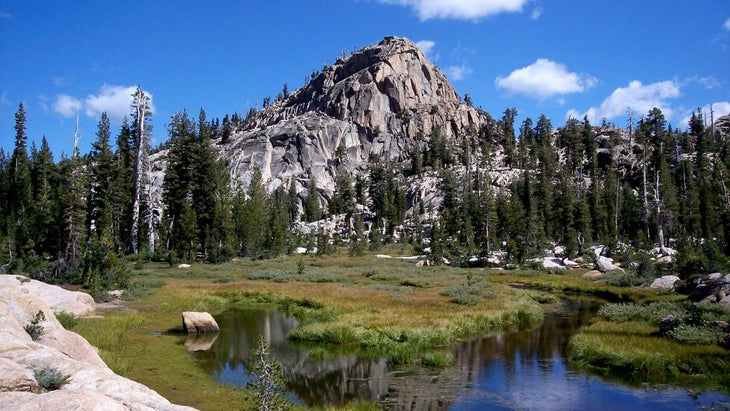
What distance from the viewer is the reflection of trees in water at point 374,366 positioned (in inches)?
632

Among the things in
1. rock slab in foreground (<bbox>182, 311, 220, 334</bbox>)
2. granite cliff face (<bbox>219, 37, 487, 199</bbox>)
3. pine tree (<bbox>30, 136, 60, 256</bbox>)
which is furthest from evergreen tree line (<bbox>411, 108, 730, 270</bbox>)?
pine tree (<bbox>30, 136, 60, 256</bbox>)

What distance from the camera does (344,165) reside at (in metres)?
174

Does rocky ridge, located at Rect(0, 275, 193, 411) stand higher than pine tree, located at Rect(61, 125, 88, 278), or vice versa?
pine tree, located at Rect(61, 125, 88, 278)

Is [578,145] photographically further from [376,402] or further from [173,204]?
[376,402]

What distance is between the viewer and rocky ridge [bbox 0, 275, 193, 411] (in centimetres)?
689

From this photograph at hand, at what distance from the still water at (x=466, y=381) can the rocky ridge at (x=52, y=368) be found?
573 cm

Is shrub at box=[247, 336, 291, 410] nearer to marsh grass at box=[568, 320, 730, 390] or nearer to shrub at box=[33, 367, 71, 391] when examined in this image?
shrub at box=[33, 367, 71, 391]

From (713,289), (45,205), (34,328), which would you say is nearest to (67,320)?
(34,328)

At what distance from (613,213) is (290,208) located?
82532mm

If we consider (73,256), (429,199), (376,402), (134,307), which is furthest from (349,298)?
(429,199)

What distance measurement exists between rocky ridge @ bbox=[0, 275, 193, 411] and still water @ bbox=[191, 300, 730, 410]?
18.8 feet

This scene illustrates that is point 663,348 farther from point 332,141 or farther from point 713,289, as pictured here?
point 332,141

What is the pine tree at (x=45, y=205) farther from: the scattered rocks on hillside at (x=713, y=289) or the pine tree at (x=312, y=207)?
the pine tree at (x=312, y=207)

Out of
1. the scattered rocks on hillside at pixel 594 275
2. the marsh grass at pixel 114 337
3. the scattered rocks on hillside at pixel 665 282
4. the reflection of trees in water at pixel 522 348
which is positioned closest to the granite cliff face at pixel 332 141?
the scattered rocks on hillside at pixel 594 275
